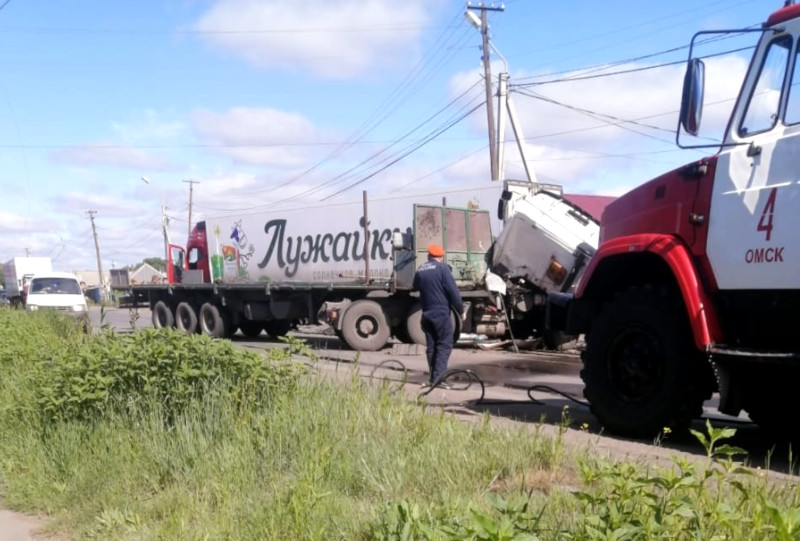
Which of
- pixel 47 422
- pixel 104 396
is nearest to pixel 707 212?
pixel 104 396

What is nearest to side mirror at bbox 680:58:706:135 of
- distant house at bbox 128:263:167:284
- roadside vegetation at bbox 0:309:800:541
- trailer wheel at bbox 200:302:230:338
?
roadside vegetation at bbox 0:309:800:541

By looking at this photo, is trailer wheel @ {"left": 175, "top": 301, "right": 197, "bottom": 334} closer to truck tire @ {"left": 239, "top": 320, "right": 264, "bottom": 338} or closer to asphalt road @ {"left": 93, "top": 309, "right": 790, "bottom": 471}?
truck tire @ {"left": 239, "top": 320, "right": 264, "bottom": 338}

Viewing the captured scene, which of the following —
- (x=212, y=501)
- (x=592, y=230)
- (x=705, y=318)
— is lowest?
(x=212, y=501)

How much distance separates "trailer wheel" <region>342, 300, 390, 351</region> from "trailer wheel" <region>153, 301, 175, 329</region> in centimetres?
853

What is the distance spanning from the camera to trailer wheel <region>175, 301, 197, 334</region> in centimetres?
2305

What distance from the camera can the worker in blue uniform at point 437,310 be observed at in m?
9.69

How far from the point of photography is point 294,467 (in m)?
5.16

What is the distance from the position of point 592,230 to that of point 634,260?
737 cm

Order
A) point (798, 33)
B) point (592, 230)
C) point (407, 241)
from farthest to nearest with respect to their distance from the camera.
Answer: point (407, 241) → point (592, 230) → point (798, 33)

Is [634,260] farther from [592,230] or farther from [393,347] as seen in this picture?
[393,347]

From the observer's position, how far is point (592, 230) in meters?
14.0

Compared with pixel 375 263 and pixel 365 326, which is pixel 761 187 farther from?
pixel 375 263

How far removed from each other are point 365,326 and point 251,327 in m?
6.52

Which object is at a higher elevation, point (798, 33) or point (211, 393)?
point (798, 33)
